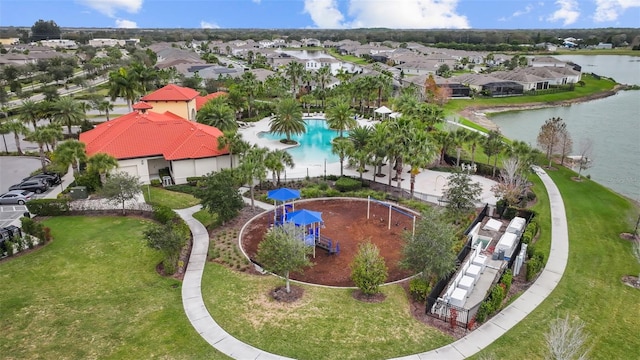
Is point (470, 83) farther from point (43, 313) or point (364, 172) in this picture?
point (43, 313)

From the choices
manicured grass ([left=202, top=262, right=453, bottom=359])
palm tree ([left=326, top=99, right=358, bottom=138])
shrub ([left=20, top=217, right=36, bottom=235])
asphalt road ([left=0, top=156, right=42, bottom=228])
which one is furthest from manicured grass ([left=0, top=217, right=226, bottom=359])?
palm tree ([left=326, top=99, right=358, bottom=138])

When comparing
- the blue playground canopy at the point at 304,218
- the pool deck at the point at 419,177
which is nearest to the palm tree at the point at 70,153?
the pool deck at the point at 419,177

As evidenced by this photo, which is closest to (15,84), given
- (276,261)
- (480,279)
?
(276,261)

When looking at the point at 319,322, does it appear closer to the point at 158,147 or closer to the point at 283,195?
the point at 283,195

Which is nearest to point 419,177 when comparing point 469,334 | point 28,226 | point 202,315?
point 469,334

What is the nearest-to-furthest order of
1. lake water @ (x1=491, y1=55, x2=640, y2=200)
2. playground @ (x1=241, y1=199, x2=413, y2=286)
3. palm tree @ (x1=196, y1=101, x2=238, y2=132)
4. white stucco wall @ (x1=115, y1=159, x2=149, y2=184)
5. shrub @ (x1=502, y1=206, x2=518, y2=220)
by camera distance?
playground @ (x1=241, y1=199, x2=413, y2=286), shrub @ (x1=502, y1=206, x2=518, y2=220), white stucco wall @ (x1=115, y1=159, x2=149, y2=184), lake water @ (x1=491, y1=55, x2=640, y2=200), palm tree @ (x1=196, y1=101, x2=238, y2=132)

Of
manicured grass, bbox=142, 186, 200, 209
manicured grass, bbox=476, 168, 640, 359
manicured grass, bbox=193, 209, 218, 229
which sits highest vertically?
manicured grass, bbox=142, 186, 200, 209

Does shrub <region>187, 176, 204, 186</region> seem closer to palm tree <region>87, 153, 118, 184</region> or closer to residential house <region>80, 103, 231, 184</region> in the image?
residential house <region>80, 103, 231, 184</region>
